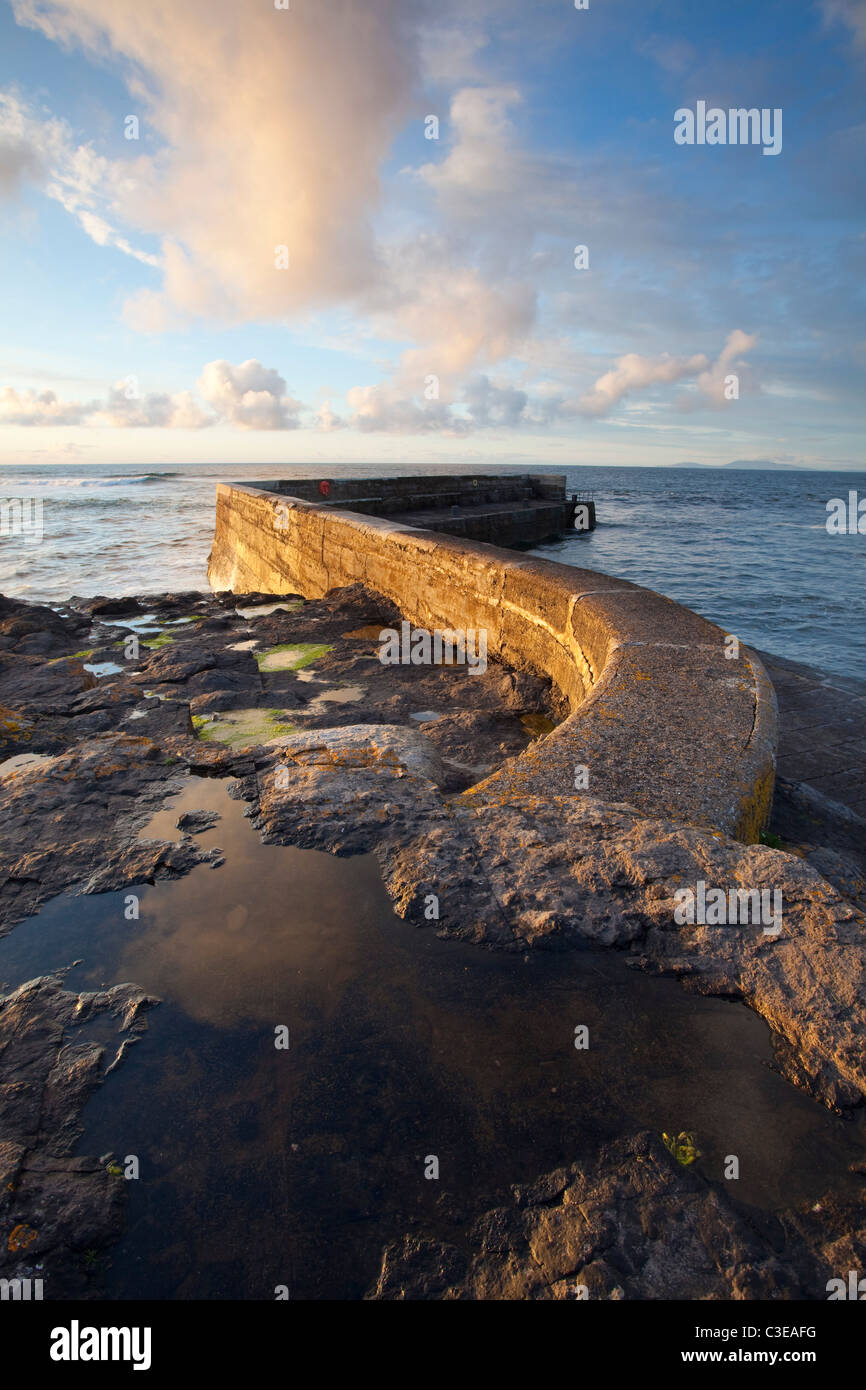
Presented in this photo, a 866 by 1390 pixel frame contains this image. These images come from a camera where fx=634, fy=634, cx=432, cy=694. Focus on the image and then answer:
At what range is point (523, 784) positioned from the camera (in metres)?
2.43

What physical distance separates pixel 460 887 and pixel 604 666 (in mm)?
2050

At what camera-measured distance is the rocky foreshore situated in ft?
3.91

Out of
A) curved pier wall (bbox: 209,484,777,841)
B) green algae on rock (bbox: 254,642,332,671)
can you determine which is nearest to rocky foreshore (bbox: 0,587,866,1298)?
curved pier wall (bbox: 209,484,777,841)

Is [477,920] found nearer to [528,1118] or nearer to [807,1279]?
[528,1118]

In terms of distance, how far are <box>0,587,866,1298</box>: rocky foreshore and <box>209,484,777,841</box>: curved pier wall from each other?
0.21 metres

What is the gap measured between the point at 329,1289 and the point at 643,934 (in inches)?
44.2

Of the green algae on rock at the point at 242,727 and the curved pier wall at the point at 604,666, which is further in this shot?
the green algae on rock at the point at 242,727

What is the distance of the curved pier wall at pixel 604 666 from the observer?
2422mm

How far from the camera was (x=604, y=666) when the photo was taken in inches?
146

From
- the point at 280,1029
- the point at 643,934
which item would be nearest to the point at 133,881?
the point at 280,1029

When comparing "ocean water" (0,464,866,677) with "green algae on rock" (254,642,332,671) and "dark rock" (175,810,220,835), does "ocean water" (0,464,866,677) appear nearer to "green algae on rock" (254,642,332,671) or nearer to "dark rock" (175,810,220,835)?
Answer: "green algae on rock" (254,642,332,671)

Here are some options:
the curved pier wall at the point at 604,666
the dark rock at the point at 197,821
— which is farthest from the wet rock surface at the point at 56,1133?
the curved pier wall at the point at 604,666

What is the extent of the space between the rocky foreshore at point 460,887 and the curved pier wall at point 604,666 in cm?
21

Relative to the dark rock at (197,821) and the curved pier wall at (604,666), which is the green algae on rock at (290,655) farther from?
the dark rock at (197,821)
